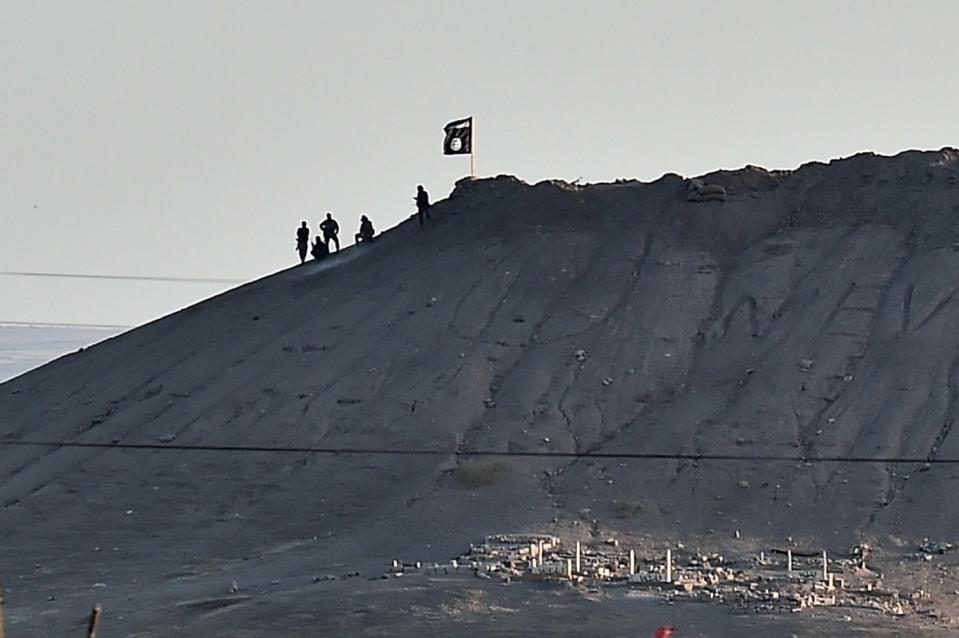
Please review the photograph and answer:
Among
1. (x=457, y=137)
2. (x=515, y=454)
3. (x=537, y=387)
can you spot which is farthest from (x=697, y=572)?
(x=457, y=137)

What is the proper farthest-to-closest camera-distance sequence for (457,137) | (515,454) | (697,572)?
1. (457,137)
2. (515,454)
3. (697,572)

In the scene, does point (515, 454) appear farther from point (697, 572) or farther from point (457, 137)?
point (457, 137)

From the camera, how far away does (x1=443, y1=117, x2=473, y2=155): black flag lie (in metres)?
56.8

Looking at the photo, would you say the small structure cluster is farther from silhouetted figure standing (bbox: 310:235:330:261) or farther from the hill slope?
silhouetted figure standing (bbox: 310:235:330:261)

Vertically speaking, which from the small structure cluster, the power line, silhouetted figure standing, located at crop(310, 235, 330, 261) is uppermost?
silhouetted figure standing, located at crop(310, 235, 330, 261)

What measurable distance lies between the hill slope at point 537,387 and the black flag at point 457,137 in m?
1.36

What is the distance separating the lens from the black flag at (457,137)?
186ft

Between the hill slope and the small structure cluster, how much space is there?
1.20 metres

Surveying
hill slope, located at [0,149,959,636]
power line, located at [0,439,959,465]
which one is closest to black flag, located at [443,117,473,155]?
hill slope, located at [0,149,959,636]

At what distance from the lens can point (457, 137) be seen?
57.0 m

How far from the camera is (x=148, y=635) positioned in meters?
34.1

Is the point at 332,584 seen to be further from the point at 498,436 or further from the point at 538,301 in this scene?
the point at 538,301

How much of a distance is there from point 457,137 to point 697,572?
71.1ft

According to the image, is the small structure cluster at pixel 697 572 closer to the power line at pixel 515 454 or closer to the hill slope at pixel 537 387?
the hill slope at pixel 537 387
